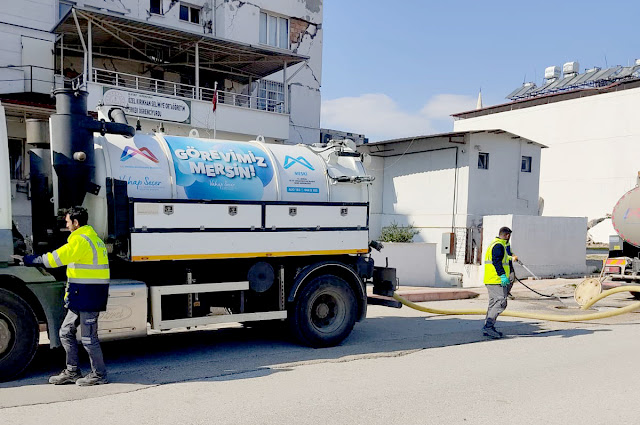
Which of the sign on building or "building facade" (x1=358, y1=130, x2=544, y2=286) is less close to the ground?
the sign on building

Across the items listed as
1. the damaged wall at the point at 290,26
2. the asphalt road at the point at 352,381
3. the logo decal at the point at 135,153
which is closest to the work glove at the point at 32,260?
the asphalt road at the point at 352,381

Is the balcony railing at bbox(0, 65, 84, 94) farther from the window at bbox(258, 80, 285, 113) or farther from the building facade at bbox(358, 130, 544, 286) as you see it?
the building facade at bbox(358, 130, 544, 286)

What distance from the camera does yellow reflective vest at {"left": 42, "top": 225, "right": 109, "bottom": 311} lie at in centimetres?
576

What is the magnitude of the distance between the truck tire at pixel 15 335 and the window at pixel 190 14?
19.6m

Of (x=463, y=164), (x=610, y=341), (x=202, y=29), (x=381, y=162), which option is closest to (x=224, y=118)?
(x=202, y=29)

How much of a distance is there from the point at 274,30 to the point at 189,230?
67.4 ft

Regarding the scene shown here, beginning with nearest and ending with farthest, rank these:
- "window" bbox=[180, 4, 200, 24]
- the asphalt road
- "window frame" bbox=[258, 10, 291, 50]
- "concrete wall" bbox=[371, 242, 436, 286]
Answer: the asphalt road < "concrete wall" bbox=[371, 242, 436, 286] < "window" bbox=[180, 4, 200, 24] < "window frame" bbox=[258, 10, 291, 50]

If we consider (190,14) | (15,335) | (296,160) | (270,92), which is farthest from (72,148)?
(270,92)

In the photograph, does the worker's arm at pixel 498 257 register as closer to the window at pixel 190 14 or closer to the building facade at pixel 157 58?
the building facade at pixel 157 58

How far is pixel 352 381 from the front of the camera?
627 cm

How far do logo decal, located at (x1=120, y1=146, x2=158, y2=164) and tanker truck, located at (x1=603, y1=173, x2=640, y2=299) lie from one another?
11.3 meters

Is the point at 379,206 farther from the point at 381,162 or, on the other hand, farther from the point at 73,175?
the point at 73,175

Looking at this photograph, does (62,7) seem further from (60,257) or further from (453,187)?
(60,257)

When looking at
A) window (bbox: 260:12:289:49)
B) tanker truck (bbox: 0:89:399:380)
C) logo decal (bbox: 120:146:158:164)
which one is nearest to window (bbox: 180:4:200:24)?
window (bbox: 260:12:289:49)
